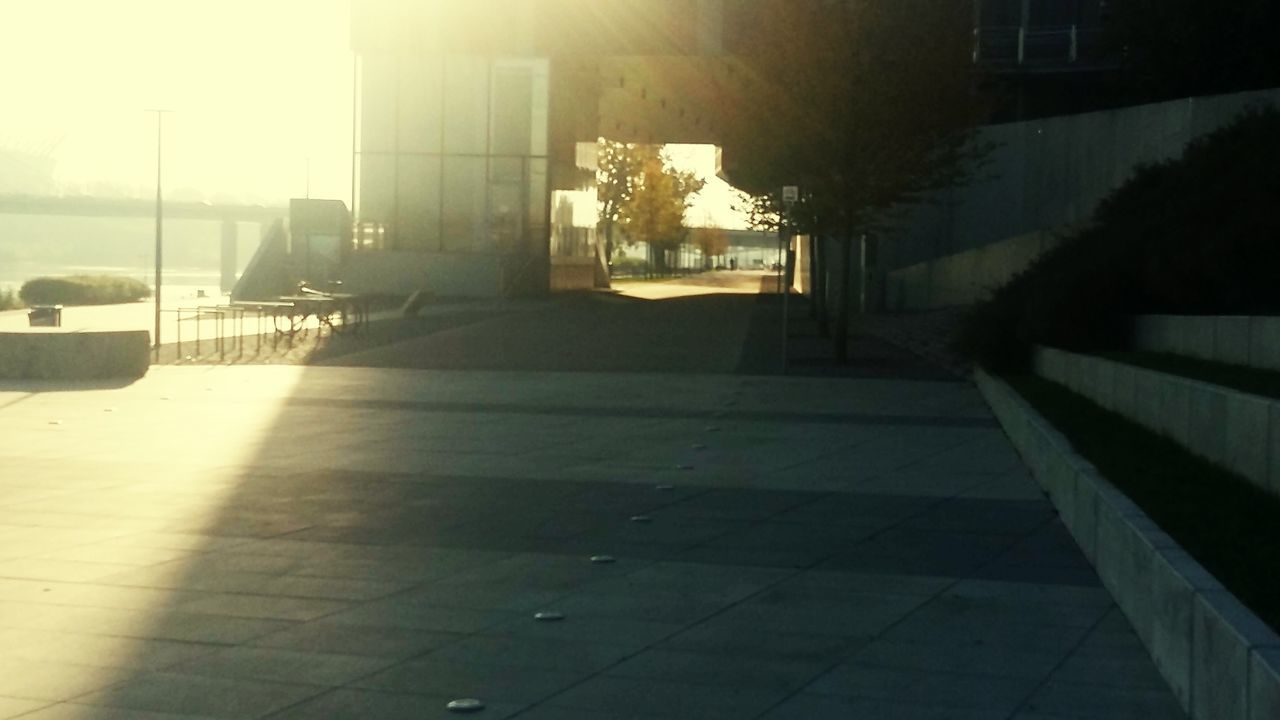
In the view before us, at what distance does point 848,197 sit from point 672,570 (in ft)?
55.7

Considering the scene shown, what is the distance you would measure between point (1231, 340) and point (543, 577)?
17.4 feet

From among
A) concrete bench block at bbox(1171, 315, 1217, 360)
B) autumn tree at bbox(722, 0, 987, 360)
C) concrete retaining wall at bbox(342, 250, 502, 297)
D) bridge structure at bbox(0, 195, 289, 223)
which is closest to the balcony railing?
concrete retaining wall at bbox(342, 250, 502, 297)

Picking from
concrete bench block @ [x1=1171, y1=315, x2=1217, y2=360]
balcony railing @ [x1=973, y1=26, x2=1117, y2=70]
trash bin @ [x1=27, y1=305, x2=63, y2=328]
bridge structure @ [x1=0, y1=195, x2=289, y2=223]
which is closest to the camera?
concrete bench block @ [x1=1171, y1=315, x2=1217, y2=360]

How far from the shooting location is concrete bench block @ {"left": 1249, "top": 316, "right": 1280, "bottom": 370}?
10.5 metres

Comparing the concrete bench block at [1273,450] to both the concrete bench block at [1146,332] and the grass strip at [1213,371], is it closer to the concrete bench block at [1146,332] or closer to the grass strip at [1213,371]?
the grass strip at [1213,371]

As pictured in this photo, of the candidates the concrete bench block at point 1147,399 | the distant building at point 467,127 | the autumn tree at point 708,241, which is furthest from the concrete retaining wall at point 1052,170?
the autumn tree at point 708,241

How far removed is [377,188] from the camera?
5272 cm

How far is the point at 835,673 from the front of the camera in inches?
281

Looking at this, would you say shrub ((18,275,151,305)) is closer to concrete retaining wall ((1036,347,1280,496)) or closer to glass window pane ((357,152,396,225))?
glass window pane ((357,152,396,225))

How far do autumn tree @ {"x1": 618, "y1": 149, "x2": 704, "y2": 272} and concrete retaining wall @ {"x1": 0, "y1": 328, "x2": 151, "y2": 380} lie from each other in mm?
63932

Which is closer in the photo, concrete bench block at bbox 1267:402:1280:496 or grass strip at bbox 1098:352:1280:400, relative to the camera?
concrete bench block at bbox 1267:402:1280:496

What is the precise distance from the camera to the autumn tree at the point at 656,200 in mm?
87000

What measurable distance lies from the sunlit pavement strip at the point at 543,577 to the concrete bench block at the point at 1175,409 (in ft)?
3.04

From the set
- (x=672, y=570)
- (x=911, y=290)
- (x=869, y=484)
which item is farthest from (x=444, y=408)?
(x=911, y=290)
